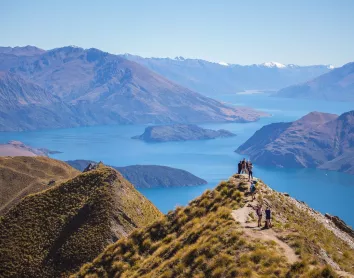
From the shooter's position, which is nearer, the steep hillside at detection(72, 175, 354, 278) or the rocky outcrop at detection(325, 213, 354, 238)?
the steep hillside at detection(72, 175, 354, 278)

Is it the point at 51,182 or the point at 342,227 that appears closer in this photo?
the point at 342,227

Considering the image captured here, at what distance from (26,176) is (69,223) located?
31835 millimetres

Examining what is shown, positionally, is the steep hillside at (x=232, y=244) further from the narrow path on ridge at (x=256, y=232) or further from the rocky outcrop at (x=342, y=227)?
the rocky outcrop at (x=342, y=227)

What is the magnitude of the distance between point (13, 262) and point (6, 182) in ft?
106

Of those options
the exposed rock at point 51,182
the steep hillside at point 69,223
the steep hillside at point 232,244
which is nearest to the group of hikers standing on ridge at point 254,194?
the steep hillside at point 232,244

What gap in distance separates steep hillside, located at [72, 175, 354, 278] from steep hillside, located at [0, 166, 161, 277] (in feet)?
27.0

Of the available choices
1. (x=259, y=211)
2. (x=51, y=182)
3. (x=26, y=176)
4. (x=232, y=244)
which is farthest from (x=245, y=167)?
(x=26, y=176)

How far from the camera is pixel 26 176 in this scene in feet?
233

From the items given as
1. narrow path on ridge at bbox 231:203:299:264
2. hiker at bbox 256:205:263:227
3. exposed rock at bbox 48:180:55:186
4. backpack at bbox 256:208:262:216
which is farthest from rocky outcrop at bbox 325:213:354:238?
exposed rock at bbox 48:180:55:186

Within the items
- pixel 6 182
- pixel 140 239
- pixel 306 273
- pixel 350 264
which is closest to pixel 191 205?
pixel 140 239

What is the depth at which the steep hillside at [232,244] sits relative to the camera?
737 inches

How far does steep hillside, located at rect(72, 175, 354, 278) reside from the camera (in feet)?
61.4

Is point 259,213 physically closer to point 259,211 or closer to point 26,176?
point 259,211

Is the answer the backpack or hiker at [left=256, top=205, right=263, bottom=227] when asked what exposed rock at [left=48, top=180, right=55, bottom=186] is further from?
the backpack
